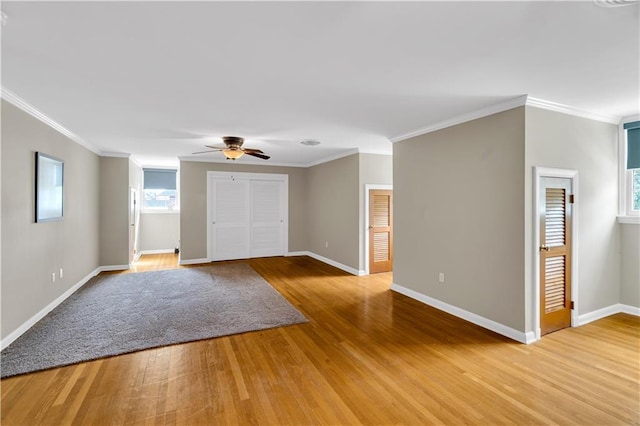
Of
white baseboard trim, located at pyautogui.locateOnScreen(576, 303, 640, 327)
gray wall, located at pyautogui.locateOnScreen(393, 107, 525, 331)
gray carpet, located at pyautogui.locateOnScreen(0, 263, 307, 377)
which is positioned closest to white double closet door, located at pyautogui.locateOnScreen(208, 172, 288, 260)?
gray carpet, located at pyautogui.locateOnScreen(0, 263, 307, 377)

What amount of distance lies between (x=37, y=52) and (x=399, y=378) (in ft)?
11.6

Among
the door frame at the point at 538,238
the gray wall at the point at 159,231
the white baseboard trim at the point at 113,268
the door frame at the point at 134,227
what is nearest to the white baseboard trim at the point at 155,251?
the gray wall at the point at 159,231

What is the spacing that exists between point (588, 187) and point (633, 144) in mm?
850

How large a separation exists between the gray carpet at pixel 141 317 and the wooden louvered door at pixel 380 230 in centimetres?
215

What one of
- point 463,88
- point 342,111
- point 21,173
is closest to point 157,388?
point 21,173

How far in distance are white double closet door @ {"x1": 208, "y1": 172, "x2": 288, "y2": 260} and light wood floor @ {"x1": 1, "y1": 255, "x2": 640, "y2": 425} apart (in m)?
4.31

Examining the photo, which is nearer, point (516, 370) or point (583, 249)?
point (516, 370)

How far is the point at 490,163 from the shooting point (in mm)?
3234

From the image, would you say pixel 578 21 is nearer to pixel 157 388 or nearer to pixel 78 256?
pixel 157 388

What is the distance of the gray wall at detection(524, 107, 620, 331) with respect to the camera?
2.96 metres

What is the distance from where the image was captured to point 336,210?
6.36 metres

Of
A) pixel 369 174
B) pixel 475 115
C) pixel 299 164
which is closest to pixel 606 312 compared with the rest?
pixel 475 115

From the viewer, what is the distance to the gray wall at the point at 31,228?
9.33 ft

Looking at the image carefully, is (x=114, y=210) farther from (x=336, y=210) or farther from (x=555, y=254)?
(x=555, y=254)
